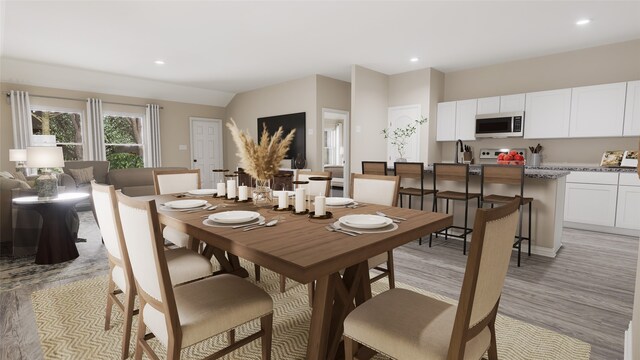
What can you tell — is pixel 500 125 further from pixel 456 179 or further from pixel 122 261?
pixel 122 261

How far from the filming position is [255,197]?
6.67 feet

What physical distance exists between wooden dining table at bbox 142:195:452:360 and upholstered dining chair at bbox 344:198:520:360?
6.7 inches

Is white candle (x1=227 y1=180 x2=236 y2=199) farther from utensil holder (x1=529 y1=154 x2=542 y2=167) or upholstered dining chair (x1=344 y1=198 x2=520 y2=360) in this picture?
utensil holder (x1=529 y1=154 x2=542 y2=167)

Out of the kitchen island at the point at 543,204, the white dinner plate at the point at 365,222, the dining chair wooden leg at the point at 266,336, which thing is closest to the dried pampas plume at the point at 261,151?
the white dinner plate at the point at 365,222

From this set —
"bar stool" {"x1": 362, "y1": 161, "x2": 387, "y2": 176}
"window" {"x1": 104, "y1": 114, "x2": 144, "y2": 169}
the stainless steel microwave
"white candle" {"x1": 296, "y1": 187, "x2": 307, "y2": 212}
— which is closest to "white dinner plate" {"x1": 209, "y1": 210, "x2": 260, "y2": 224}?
"white candle" {"x1": 296, "y1": 187, "x2": 307, "y2": 212}

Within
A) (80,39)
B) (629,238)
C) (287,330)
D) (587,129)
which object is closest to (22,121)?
(80,39)

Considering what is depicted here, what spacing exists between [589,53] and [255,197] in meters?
5.49

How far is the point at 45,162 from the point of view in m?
3.22

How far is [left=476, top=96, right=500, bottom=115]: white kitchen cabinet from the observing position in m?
5.29

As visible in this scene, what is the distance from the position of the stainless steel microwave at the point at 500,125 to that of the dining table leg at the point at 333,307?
457cm

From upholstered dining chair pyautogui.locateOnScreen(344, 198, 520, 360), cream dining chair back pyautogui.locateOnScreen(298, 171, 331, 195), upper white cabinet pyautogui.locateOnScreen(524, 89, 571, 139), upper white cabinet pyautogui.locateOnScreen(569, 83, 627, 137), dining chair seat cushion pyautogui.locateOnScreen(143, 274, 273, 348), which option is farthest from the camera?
upper white cabinet pyautogui.locateOnScreen(524, 89, 571, 139)

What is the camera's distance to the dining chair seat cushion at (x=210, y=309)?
1.24 meters

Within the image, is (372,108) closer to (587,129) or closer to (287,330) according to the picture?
(587,129)

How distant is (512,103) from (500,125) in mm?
390
